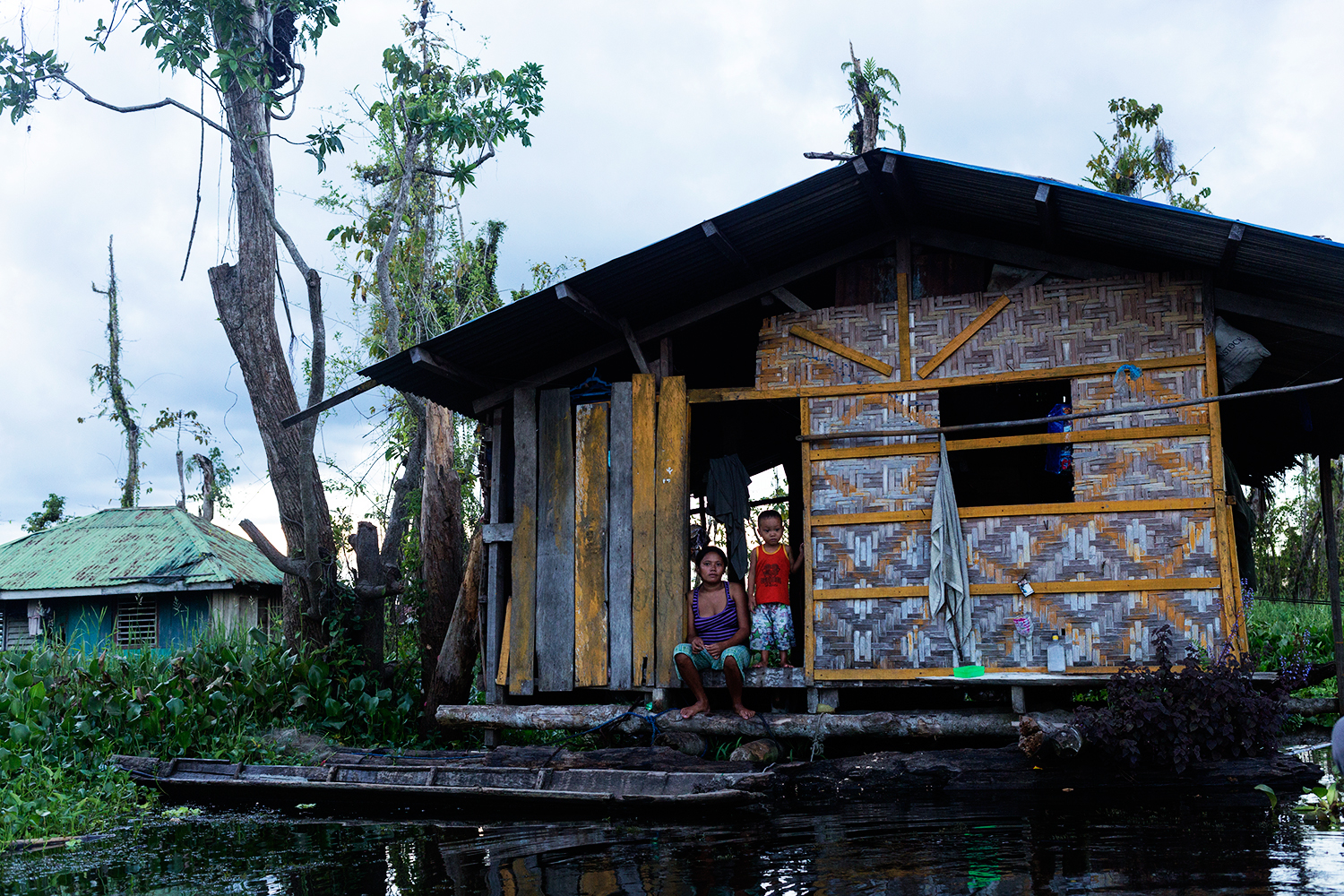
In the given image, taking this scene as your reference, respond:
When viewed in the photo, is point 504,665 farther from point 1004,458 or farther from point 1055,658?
point 1004,458

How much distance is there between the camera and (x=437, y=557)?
34.4 ft

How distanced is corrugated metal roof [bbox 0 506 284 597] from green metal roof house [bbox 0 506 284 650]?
2cm

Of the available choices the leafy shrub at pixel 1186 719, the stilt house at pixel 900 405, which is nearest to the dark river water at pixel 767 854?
the leafy shrub at pixel 1186 719

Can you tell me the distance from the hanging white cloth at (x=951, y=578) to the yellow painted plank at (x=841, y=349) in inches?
39.1

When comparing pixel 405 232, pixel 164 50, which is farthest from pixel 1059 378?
pixel 405 232

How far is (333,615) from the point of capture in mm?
10547

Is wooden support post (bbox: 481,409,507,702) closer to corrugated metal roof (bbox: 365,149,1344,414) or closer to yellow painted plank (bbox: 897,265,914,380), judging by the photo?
corrugated metal roof (bbox: 365,149,1344,414)

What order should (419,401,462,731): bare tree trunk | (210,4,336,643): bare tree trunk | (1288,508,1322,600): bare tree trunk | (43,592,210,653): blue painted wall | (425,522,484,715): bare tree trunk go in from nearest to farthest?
(425,522,484,715): bare tree trunk, (419,401,462,731): bare tree trunk, (210,4,336,643): bare tree trunk, (1288,508,1322,600): bare tree trunk, (43,592,210,653): blue painted wall

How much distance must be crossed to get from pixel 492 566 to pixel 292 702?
244 centimetres

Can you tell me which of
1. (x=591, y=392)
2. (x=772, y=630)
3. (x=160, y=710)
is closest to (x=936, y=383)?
(x=772, y=630)

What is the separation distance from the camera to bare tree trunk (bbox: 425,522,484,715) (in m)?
9.93

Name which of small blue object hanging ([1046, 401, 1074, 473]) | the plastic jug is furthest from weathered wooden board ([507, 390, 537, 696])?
small blue object hanging ([1046, 401, 1074, 473])

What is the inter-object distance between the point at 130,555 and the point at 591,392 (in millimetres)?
13300

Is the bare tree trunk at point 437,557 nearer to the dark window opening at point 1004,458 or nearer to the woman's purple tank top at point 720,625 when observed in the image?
the woman's purple tank top at point 720,625
